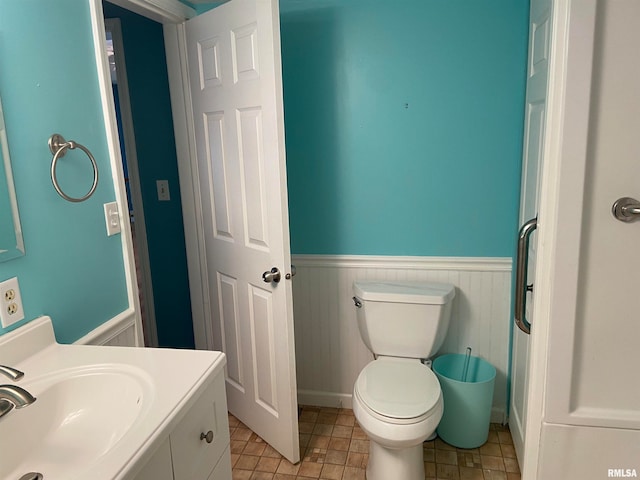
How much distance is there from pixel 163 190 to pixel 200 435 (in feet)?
5.58

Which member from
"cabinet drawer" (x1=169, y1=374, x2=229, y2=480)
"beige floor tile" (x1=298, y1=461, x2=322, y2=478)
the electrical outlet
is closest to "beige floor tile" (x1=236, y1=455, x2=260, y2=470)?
"beige floor tile" (x1=298, y1=461, x2=322, y2=478)

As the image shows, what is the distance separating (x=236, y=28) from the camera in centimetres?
177

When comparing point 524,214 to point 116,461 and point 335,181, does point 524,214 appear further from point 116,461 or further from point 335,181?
point 116,461

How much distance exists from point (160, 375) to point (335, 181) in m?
1.30

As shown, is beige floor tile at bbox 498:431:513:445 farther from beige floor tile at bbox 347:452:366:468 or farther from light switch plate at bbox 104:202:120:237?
light switch plate at bbox 104:202:120:237

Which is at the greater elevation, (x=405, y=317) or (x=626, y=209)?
(x=626, y=209)

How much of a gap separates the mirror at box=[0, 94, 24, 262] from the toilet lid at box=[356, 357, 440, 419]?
1.23m

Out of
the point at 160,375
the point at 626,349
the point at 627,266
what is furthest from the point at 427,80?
the point at 160,375

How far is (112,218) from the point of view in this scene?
Answer: 1588mm

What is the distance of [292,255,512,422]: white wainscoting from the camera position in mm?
2136

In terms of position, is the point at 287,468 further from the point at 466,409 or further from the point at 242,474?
the point at 466,409

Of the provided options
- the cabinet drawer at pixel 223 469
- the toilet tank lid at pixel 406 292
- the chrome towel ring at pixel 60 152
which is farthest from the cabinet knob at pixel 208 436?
the toilet tank lid at pixel 406 292

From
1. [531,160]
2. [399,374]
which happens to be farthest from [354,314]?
[531,160]

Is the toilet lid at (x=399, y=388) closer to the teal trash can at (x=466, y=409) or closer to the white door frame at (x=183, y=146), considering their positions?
the teal trash can at (x=466, y=409)
